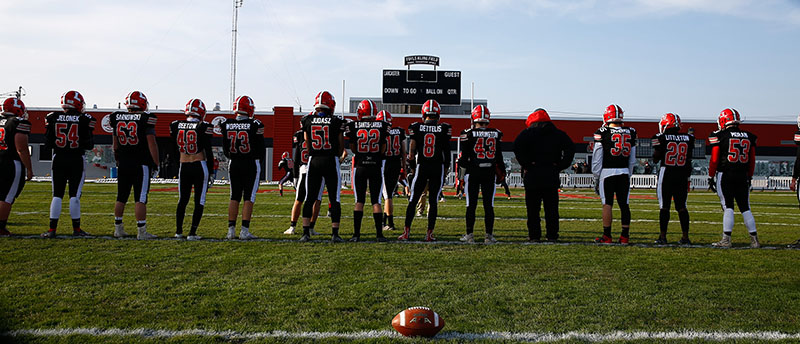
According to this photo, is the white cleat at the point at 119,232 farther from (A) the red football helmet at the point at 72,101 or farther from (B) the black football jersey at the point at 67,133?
(A) the red football helmet at the point at 72,101

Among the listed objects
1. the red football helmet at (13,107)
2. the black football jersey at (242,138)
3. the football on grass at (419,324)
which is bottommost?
the football on grass at (419,324)

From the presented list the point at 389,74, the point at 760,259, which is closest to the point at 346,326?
the point at 760,259

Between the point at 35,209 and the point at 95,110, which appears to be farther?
the point at 95,110

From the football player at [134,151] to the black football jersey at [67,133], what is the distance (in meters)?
0.42

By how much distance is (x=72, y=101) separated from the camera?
767cm

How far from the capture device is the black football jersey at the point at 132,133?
24.6 feet

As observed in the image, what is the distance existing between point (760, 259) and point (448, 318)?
4719 millimetres

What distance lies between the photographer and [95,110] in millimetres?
38844

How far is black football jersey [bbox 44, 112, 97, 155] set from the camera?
24.6 feet

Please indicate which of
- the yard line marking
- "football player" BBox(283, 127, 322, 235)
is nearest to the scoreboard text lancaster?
"football player" BBox(283, 127, 322, 235)

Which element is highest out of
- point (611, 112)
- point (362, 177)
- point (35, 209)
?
point (611, 112)

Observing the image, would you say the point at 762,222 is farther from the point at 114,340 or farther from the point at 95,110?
the point at 95,110

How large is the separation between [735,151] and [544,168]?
2.59 meters

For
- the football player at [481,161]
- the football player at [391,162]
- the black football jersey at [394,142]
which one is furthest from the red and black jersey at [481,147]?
the black football jersey at [394,142]
